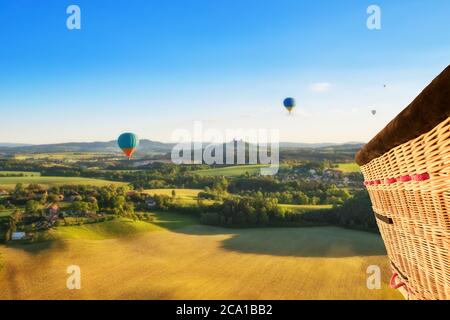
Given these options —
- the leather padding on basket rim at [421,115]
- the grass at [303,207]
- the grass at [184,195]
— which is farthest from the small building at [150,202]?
the leather padding on basket rim at [421,115]

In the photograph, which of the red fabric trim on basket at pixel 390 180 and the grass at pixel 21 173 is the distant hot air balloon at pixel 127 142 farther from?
the grass at pixel 21 173

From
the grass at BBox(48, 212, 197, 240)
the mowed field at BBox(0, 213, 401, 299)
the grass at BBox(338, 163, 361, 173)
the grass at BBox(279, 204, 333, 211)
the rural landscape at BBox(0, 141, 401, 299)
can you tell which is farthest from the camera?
the grass at BBox(338, 163, 361, 173)

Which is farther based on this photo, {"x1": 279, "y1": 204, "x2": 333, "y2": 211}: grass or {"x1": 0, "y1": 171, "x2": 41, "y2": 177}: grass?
{"x1": 0, "y1": 171, "x2": 41, "y2": 177}: grass

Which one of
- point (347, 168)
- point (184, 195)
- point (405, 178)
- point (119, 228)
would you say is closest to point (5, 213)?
point (119, 228)

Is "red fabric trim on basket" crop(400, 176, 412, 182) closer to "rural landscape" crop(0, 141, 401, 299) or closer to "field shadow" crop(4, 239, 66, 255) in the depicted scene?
"rural landscape" crop(0, 141, 401, 299)

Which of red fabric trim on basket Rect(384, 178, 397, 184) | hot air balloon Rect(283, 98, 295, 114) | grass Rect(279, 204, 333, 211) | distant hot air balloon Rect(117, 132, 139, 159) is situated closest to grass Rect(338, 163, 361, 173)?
grass Rect(279, 204, 333, 211)

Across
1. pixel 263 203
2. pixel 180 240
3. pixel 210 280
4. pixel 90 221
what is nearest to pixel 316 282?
pixel 210 280
